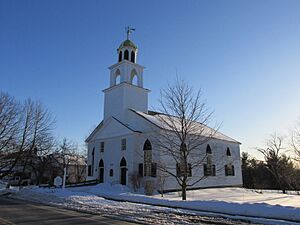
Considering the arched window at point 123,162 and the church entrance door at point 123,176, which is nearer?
the church entrance door at point 123,176

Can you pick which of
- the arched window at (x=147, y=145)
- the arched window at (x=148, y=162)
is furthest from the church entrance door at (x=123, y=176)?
the arched window at (x=147, y=145)

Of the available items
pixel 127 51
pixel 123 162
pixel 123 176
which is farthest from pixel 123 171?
pixel 127 51

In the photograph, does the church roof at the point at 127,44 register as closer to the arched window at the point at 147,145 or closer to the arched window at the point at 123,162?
the arched window at the point at 147,145

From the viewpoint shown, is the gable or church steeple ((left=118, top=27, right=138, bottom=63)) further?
church steeple ((left=118, top=27, right=138, bottom=63))

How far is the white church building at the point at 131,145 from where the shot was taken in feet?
103

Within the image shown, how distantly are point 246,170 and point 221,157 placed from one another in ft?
56.0

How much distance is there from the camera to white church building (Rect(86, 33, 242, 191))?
31281mm

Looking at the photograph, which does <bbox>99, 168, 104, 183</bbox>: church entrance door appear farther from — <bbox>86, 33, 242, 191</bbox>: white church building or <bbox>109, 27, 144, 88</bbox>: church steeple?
<bbox>109, 27, 144, 88</bbox>: church steeple

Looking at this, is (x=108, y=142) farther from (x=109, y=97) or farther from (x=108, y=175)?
(x=109, y=97)

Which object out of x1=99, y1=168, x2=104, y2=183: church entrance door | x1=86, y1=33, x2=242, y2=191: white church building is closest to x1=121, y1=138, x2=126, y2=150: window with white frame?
x1=86, y1=33, x2=242, y2=191: white church building

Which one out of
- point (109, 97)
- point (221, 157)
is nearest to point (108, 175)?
point (109, 97)

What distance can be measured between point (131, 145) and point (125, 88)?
772 cm

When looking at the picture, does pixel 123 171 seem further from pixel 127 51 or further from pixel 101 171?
pixel 127 51

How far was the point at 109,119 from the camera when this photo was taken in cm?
3544
